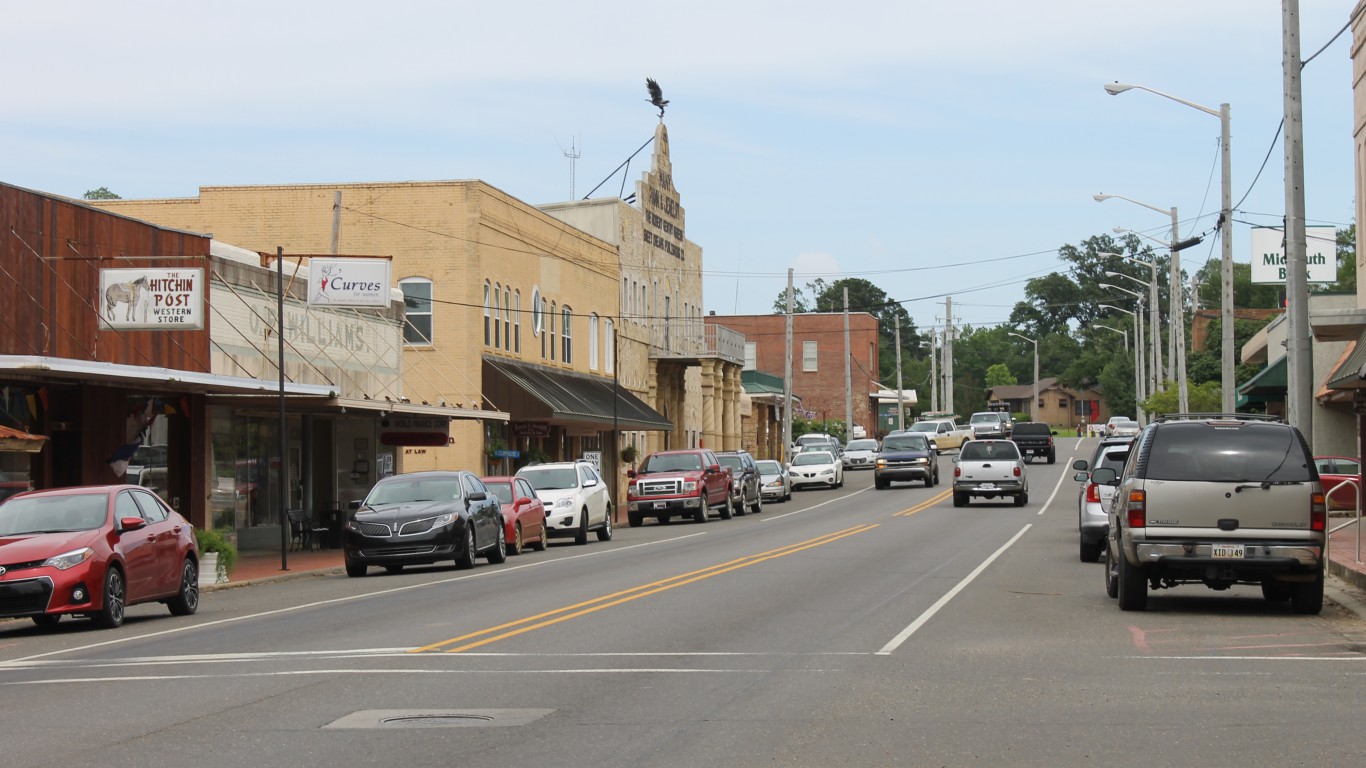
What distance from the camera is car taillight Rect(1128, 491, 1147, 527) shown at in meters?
16.0

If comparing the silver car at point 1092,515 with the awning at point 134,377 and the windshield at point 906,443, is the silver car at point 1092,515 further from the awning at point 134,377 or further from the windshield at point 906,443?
the windshield at point 906,443

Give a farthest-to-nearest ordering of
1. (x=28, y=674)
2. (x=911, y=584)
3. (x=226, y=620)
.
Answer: (x=911, y=584) < (x=226, y=620) < (x=28, y=674)

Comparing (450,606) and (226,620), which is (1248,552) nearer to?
(450,606)

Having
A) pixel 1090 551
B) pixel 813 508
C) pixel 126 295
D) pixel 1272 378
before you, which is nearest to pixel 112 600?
pixel 126 295

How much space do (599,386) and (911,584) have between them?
3296 centimetres

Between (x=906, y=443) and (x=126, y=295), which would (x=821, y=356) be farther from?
(x=126, y=295)

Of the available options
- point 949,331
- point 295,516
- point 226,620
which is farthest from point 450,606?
point 949,331

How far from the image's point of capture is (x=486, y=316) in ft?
144

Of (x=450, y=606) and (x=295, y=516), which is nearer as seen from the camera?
(x=450, y=606)

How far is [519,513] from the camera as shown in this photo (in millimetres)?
30141

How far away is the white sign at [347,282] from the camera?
32.4 metres

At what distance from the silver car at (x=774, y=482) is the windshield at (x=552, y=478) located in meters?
19.7

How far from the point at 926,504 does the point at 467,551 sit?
73.3 ft

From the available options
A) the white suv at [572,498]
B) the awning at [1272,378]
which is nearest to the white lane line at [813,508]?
the white suv at [572,498]
